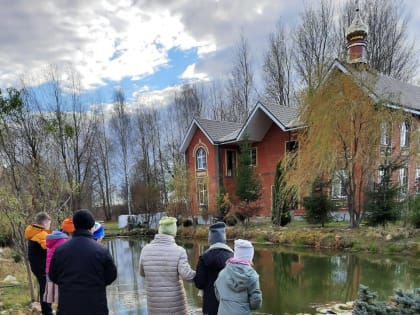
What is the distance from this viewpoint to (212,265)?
2.87m

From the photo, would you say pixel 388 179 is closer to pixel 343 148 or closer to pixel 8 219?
pixel 343 148

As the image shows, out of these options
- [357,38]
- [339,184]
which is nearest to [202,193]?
[339,184]

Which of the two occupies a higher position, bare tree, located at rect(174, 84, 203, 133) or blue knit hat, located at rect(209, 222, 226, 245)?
bare tree, located at rect(174, 84, 203, 133)

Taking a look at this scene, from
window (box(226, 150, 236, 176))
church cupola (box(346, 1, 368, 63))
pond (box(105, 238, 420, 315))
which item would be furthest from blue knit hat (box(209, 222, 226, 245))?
window (box(226, 150, 236, 176))

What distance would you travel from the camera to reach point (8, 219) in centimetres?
520

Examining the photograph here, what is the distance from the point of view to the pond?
5902mm

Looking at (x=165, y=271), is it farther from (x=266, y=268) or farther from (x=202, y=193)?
(x=202, y=193)

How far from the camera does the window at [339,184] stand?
13.0 metres

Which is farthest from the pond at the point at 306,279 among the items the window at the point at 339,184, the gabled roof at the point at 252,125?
the gabled roof at the point at 252,125

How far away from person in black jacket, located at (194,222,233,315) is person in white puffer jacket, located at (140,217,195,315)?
0.10 meters

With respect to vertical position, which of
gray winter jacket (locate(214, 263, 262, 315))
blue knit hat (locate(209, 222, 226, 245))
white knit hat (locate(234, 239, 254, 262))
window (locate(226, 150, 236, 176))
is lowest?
gray winter jacket (locate(214, 263, 262, 315))

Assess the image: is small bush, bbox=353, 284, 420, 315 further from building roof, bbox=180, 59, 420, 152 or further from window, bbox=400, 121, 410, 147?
window, bbox=400, 121, 410, 147

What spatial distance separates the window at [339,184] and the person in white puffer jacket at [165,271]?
11.4 m

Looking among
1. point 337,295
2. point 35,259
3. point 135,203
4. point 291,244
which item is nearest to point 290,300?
point 337,295
